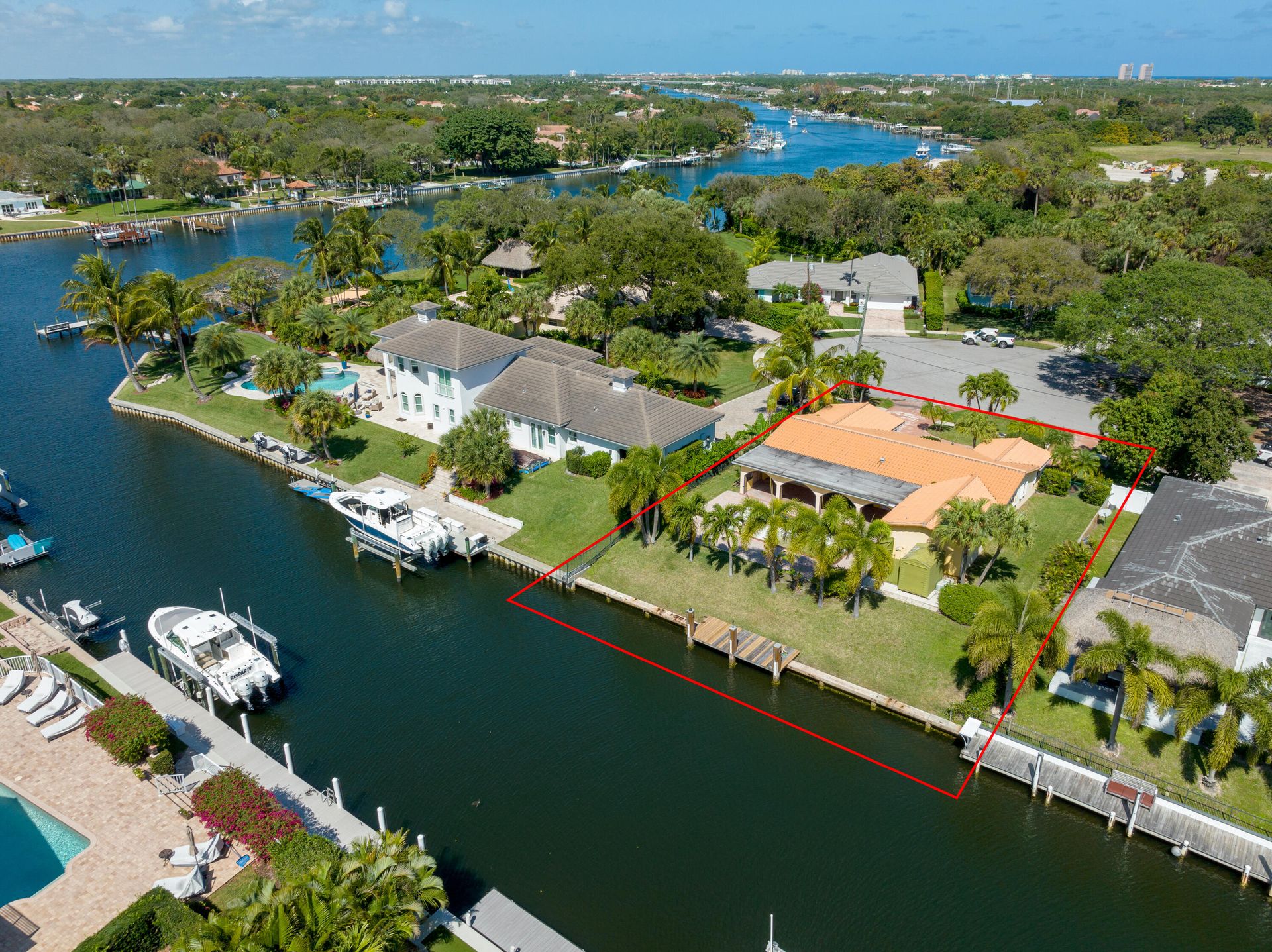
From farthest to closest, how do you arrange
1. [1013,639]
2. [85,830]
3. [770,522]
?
[770,522] → [1013,639] → [85,830]

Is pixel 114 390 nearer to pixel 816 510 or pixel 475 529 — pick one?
pixel 475 529

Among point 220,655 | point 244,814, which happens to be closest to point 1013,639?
point 244,814

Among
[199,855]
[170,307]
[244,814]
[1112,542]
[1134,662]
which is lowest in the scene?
[199,855]

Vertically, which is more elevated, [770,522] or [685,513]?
[770,522]

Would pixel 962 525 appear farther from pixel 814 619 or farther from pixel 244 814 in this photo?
pixel 244 814

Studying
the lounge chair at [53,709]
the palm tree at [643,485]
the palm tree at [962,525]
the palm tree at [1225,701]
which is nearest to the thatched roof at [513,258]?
the palm tree at [643,485]

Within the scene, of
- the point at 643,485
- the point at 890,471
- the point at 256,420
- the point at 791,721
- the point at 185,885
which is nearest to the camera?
the point at 185,885

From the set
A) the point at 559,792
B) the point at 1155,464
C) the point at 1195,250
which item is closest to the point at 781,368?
the point at 1155,464

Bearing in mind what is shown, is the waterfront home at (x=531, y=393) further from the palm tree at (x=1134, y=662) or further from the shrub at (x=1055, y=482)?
the palm tree at (x=1134, y=662)
